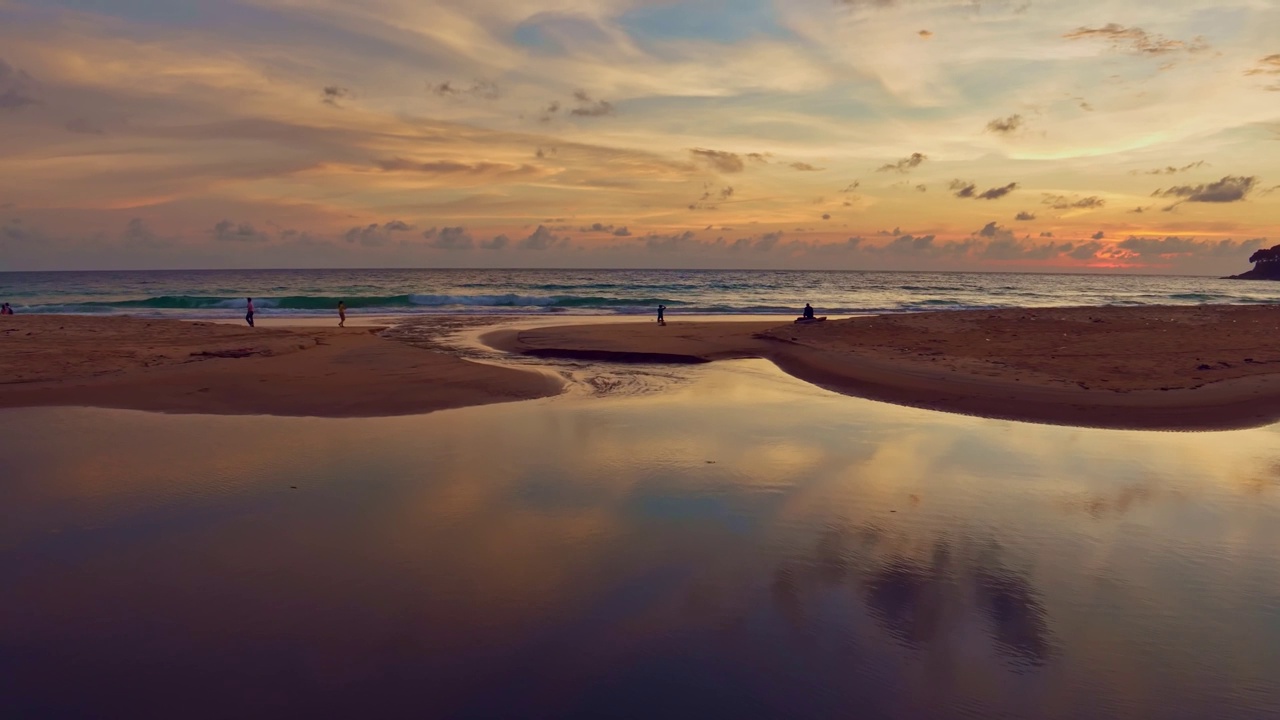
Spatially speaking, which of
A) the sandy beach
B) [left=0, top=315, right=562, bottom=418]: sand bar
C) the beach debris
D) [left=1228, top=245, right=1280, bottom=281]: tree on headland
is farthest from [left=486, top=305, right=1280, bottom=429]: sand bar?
[left=1228, top=245, right=1280, bottom=281]: tree on headland

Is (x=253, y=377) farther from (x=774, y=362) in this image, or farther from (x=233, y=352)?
(x=774, y=362)

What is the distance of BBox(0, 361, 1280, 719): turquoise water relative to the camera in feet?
18.6

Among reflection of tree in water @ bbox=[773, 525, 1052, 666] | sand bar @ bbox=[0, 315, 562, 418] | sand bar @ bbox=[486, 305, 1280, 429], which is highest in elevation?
sand bar @ bbox=[486, 305, 1280, 429]

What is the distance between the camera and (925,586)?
7.51 meters

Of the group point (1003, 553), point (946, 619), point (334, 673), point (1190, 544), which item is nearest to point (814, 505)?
point (1003, 553)

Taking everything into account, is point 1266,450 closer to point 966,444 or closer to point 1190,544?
point 966,444

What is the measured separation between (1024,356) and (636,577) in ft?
66.7

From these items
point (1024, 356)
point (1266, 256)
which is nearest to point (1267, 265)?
point (1266, 256)

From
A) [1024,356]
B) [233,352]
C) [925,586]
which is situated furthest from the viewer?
[233,352]

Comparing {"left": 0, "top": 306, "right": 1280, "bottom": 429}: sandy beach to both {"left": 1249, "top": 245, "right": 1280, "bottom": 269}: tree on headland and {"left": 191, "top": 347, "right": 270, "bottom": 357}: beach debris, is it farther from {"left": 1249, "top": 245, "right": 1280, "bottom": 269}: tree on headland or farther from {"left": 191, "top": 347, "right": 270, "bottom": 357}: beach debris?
{"left": 1249, "top": 245, "right": 1280, "bottom": 269}: tree on headland

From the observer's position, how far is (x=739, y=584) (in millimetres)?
7566

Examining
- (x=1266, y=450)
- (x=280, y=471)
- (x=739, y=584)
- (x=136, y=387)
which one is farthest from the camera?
(x=136, y=387)

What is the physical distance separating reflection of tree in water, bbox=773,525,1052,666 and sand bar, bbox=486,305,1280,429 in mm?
9097

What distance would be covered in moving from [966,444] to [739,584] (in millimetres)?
7972
